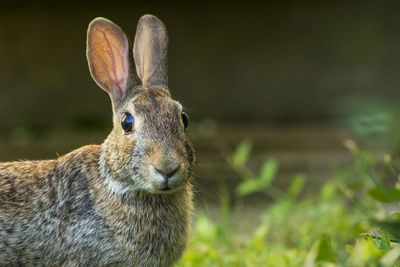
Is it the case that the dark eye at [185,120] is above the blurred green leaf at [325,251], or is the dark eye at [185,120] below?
above

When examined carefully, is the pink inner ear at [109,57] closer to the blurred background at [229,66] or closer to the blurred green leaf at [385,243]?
the blurred green leaf at [385,243]

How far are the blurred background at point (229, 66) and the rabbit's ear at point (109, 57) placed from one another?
9.95ft

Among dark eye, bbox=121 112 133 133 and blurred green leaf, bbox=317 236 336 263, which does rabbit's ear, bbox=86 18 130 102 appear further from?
blurred green leaf, bbox=317 236 336 263

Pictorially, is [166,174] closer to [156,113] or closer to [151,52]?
[156,113]

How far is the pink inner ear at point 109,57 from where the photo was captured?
3508 mm

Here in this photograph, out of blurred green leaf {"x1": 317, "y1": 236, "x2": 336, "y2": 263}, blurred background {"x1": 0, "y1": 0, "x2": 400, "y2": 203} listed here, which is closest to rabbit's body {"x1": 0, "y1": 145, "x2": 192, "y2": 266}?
blurred green leaf {"x1": 317, "y1": 236, "x2": 336, "y2": 263}

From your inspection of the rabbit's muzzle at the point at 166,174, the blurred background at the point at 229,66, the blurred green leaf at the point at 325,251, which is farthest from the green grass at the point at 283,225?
the blurred background at the point at 229,66

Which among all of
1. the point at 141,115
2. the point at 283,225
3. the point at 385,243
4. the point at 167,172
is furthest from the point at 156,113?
the point at 283,225

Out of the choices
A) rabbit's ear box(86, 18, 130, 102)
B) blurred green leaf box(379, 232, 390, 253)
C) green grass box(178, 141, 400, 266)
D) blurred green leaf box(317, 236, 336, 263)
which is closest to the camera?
blurred green leaf box(317, 236, 336, 263)

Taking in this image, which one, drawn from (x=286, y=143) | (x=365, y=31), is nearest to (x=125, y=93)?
(x=286, y=143)

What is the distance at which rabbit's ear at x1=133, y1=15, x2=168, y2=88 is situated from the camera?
3561 mm

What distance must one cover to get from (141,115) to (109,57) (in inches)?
19.8

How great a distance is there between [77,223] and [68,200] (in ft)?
0.49

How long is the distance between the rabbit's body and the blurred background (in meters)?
3.23
